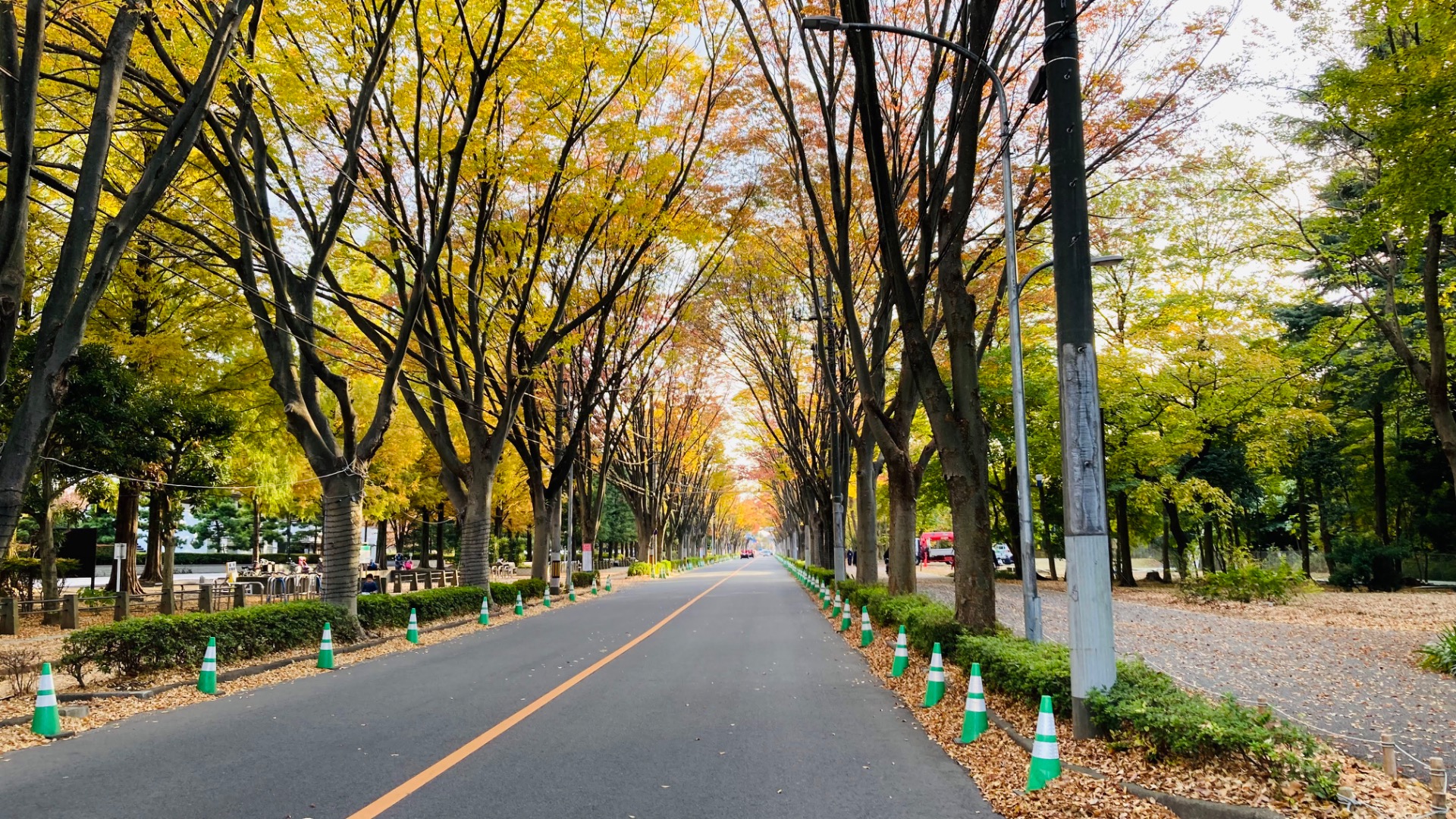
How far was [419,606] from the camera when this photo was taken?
17094mm

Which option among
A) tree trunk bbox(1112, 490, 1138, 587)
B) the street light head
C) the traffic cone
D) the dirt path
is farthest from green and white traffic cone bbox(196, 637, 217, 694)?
tree trunk bbox(1112, 490, 1138, 587)

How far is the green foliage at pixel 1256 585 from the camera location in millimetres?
21266

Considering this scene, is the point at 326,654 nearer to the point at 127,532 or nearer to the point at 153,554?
the point at 127,532

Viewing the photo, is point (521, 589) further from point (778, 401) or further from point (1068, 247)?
point (1068, 247)

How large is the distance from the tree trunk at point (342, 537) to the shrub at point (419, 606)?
0.77 metres

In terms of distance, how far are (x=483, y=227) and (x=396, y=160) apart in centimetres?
214

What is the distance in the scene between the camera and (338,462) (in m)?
14.4

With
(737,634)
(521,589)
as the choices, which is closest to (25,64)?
(737,634)

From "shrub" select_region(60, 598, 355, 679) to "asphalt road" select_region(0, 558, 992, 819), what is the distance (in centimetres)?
120

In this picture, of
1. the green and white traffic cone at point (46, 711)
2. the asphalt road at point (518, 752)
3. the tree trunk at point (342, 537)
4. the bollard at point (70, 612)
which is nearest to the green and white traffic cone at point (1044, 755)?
the asphalt road at point (518, 752)

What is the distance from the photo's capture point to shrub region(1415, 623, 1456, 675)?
10.8 metres

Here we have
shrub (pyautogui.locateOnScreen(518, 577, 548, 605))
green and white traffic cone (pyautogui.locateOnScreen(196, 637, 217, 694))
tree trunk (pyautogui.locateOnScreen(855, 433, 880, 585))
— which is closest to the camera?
green and white traffic cone (pyautogui.locateOnScreen(196, 637, 217, 694))

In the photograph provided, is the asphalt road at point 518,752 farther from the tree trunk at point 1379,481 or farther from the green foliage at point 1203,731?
the tree trunk at point 1379,481

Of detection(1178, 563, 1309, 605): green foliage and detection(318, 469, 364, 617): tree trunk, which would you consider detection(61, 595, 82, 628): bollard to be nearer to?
detection(318, 469, 364, 617): tree trunk
